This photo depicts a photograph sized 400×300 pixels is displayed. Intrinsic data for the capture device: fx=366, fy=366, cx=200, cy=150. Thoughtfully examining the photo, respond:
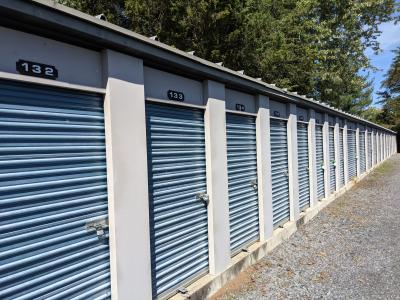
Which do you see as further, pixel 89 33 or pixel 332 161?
pixel 332 161

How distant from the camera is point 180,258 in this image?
4.96 meters

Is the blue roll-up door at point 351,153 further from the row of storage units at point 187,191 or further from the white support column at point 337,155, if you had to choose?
the row of storage units at point 187,191

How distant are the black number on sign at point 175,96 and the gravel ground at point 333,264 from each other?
9.36ft

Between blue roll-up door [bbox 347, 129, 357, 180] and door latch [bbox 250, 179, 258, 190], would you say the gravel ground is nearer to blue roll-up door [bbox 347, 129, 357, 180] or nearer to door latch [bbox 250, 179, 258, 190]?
door latch [bbox 250, 179, 258, 190]

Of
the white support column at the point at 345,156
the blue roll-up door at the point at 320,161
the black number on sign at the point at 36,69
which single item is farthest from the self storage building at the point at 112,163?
the white support column at the point at 345,156

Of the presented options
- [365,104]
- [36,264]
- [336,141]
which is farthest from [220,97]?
[365,104]

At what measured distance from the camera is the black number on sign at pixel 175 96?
15.9 ft

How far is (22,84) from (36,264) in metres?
1.53

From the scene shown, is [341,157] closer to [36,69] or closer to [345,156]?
[345,156]

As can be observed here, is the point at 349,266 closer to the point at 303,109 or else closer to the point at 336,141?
the point at 303,109

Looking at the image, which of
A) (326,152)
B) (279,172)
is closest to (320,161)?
(326,152)

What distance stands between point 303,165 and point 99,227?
25.0ft

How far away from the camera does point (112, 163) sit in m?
3.75

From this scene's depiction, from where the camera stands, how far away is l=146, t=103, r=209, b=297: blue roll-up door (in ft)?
15.0
